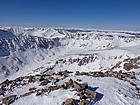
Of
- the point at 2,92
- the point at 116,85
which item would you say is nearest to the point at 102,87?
the point at 116,85

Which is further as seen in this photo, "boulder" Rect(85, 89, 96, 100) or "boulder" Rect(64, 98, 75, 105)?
"boulder" Rect(85, 89, 96, 100)

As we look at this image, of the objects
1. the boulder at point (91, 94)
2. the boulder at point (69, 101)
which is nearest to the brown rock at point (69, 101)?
the boulder at point (69, 101)

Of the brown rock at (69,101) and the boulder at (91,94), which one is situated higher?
the brown rock at (69,101)

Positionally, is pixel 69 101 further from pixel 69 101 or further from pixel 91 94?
pixel 91 94

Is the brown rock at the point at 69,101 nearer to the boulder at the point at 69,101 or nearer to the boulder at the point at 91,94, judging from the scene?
the boulder at the point at 69,101

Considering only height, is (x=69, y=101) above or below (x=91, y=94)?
above

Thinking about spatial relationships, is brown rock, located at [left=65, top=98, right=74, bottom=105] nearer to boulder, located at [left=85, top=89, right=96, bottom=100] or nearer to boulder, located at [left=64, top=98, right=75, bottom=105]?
boulder, located at [left=64, top=98, right=75, bottom=105]

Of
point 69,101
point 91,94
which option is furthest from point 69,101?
point 91,94

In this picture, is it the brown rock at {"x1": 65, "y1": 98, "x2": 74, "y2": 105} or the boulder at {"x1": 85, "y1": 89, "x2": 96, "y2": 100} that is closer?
the brown rock at {"x1": 65, "y1": 98, "x2": 74, "y2": 105}

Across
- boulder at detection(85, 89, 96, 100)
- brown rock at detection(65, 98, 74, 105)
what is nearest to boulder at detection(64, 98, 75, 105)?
brown rock at detection(65, 98, 74, 105)

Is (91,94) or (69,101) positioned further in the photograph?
(91,94)

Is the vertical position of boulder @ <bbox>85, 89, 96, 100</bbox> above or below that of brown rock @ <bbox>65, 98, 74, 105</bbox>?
below
